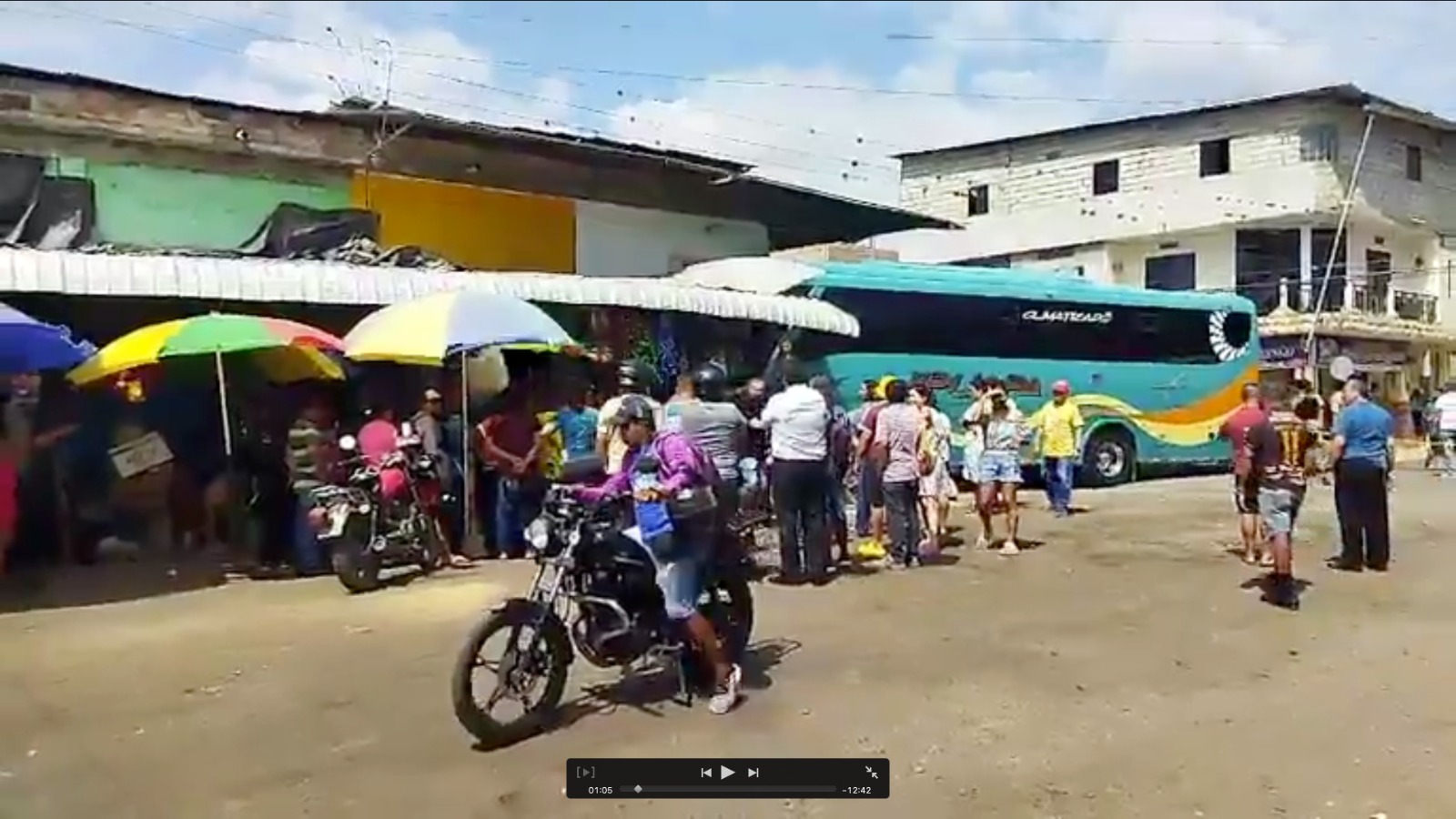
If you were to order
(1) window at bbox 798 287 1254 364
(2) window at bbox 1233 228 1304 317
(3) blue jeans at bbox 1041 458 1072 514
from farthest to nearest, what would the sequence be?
1. (2) window at bbox 1233 228 1304 317
2. (1) window at bbox 798 287 1254 364
3. (3) blue jeans at bbox 1041 458 1072 514

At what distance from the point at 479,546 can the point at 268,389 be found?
2324 millimetres

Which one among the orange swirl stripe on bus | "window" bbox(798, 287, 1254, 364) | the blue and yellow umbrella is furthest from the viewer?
the orange swirl stripe on bus

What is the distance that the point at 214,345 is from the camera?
1107cm

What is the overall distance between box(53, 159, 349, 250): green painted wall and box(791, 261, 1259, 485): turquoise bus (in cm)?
615

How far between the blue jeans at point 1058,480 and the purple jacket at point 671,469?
931 cm

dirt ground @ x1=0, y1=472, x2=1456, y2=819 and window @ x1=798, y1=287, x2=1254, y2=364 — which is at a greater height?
window @ x1=798, y1=287, x2=1254, y2=364

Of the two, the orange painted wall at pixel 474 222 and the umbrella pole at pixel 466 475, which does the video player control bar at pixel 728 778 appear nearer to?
the umbrella pole at pixel 466 475

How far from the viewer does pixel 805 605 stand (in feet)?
32.9

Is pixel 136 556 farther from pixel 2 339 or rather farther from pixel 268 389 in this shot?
pixel 2 339

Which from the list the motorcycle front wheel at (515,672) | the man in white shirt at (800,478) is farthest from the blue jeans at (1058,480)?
the motorcycle front wheel at (515,672)

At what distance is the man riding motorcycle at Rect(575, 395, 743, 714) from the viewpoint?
22.8 ft

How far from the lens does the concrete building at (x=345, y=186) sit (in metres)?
15.0

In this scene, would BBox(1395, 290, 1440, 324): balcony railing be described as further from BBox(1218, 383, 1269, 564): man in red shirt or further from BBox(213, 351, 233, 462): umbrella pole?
BBox(213, 351, 233, 462): umbrella pole

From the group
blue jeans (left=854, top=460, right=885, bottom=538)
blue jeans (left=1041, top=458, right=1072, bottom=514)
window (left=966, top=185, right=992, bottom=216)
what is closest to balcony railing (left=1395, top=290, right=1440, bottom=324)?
window (left=966, top=185, right=992, bottom=216)
